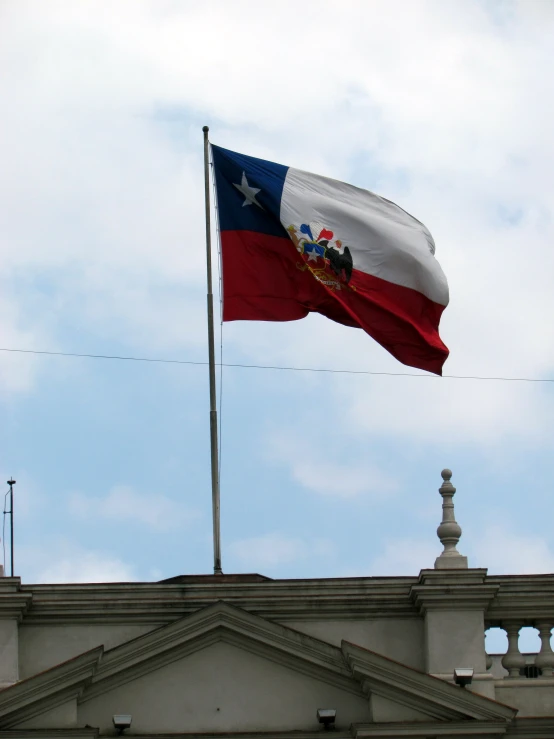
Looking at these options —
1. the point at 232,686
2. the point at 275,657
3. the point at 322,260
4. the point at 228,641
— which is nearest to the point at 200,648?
the point at 228,641

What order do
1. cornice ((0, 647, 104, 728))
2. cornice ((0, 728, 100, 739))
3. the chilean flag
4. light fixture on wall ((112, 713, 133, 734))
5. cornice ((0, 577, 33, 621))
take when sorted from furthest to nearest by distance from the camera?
the chilean flag < cornice ((0, 577, 33, 621)) < light fixture on wall ((112, 713, 133, 734)) < cornice ((0, 647, 104, 728)) < cornice ((0, 728, 100, 739))

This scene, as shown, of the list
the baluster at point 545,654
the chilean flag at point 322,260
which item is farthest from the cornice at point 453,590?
the chilean flag at point 322,260

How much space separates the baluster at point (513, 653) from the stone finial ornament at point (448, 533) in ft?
3.26

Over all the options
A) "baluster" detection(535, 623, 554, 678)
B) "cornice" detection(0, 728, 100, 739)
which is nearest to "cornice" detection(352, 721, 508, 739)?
"baluster" detection(535, 623, 554, 678)

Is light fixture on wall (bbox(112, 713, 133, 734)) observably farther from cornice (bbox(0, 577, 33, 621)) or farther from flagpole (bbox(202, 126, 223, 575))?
flagpole (bbox(202, 126, 223, 575))

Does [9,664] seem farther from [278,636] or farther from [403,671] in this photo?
[403,671]

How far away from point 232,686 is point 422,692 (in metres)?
2.42

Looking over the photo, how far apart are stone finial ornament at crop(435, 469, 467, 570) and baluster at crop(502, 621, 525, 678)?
994 millimetres

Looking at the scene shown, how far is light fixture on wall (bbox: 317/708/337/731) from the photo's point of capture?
20719 mm

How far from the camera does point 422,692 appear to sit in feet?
67.7

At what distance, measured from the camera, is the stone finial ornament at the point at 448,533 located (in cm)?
2191

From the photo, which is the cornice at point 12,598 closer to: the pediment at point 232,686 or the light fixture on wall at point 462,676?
the pediment at point 232,686

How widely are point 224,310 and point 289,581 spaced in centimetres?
415

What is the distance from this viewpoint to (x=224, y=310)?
23.5 m
